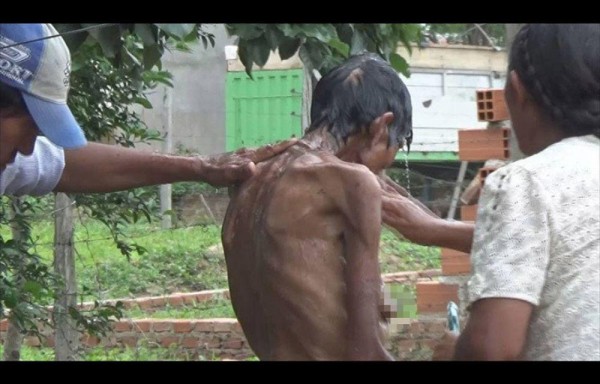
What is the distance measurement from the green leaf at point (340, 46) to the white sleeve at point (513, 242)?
5.64 feet

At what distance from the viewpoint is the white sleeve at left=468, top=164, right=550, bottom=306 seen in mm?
1881

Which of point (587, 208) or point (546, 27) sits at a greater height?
point (546, 27)

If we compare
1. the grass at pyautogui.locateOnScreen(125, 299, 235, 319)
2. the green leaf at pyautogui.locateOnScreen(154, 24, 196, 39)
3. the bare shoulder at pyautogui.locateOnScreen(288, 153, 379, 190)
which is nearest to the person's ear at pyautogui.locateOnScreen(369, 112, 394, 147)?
the bare shoulder at pyautogui.locateOnScreen(288, 153, 379, 190)

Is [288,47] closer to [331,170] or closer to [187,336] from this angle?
→ [331,170]

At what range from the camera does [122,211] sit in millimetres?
5449

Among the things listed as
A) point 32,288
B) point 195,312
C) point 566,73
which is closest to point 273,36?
point 32,288

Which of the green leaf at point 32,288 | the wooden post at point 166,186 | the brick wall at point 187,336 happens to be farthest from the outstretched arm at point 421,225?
the wooden post at point 166,186

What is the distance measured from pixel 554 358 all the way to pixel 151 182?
158 centimetres

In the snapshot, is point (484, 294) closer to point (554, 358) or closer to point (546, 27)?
point (554, 358)

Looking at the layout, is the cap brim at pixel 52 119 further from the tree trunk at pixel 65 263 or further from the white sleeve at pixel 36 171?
the tree trunk at pixel 65 263

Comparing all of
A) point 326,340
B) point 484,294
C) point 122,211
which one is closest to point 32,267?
point 122,211

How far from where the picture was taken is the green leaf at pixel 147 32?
10.7 ft

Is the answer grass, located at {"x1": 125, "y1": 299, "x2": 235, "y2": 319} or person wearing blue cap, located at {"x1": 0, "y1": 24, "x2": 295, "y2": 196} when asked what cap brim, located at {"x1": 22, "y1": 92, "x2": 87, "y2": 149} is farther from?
A: grass, located at {"x1": 125, "y1": 299, "x2": 235, "y2": 319}

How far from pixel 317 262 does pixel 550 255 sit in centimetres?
88
